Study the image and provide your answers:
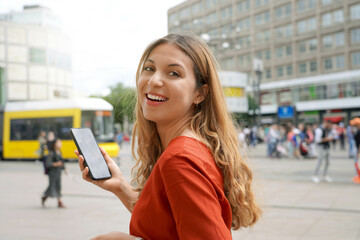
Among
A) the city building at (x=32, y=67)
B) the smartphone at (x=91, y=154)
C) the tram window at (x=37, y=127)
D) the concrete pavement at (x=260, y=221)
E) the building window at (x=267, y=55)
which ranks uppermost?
the building window at (x=267, y=55)

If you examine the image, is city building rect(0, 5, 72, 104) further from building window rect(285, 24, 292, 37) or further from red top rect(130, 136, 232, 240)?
red top rect(130, 136, 232, 240)

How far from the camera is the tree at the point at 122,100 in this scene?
2.05m

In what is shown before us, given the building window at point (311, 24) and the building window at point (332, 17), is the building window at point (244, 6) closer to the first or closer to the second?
the building window at point (311, 24)

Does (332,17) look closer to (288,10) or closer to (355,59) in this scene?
(355,59)

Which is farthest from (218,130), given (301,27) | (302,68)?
(302,68)

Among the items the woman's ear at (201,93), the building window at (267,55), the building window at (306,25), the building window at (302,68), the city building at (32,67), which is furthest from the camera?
the building window at (267,55)

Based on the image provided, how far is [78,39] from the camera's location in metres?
2.44

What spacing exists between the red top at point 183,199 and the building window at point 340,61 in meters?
46.8

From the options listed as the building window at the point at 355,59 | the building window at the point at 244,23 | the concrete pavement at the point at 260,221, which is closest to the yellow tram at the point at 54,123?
the concrete pavement at the point at 260,221

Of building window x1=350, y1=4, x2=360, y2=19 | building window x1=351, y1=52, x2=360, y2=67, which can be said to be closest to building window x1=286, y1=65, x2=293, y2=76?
building window x1=351, y1=52, x2=360, y2=67

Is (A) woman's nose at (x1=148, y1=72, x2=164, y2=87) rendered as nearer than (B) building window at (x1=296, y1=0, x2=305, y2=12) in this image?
Yes

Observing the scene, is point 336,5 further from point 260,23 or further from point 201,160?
point 201,160

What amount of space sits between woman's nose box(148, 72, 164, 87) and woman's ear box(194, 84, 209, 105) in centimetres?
18

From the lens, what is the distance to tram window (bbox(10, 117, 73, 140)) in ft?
59.5
